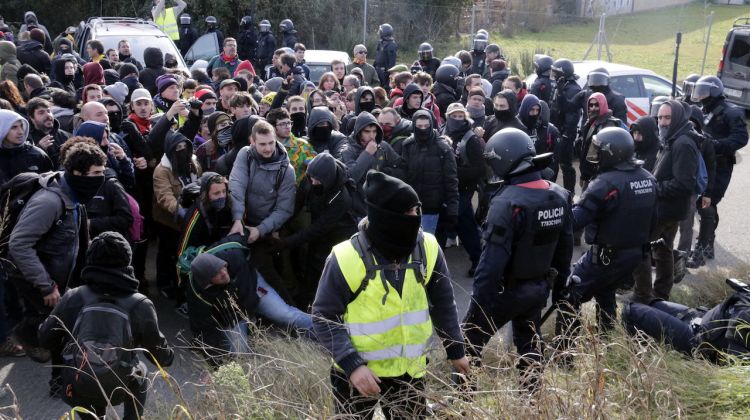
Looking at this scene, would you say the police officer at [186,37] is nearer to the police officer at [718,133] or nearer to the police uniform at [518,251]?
the police officer at [718,133]

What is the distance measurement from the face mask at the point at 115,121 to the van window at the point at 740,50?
15.3 m

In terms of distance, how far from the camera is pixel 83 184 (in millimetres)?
5484

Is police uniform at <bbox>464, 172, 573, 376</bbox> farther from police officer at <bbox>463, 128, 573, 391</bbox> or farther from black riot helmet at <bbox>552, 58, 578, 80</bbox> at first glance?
black riot helmet at <bbox>552, 58, 578, 80</bbox>

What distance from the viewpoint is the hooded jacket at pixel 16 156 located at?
6215mm

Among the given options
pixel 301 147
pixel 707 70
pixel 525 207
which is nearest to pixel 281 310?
pixel 301 147

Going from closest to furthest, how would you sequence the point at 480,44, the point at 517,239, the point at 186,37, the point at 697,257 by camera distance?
the point at 517,239 → the point at 697,257 → the point at 480,44 → the point at 186,37

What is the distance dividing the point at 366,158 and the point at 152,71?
19.2ft

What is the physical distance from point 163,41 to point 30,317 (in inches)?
398

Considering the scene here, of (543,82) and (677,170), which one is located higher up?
(543,82)

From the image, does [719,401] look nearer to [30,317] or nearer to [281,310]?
[281,310]

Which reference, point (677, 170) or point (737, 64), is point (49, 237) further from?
point (737, 64)

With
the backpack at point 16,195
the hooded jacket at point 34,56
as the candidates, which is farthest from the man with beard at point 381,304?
the hooded jacket at point 34,56

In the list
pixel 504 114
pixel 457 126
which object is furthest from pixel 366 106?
pixel 504 114

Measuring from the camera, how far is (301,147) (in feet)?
24.3
